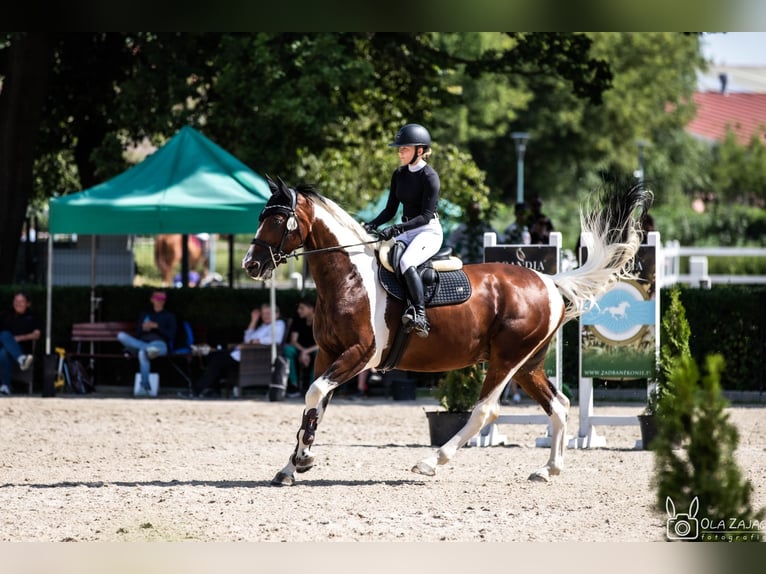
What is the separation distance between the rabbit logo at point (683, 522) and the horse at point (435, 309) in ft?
11.7

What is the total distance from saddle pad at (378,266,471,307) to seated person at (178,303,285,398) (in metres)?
7.50

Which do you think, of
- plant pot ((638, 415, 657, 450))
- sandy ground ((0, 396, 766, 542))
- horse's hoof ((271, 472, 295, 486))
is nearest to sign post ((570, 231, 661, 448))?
plant pot ((638, 415, 657, 450))

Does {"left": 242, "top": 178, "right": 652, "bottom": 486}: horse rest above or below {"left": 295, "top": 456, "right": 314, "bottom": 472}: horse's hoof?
above

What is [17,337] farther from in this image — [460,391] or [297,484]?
[297,484]

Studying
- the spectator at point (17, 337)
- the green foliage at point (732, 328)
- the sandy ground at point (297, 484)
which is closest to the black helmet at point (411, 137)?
the sandy ground at point (297, 484)

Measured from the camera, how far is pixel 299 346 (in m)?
17.8

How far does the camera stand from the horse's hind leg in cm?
1059

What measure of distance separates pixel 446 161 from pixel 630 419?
20897 mm

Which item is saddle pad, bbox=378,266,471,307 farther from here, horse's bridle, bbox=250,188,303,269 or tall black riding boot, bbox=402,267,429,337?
horse's bridle, bbox=250,188,303,269

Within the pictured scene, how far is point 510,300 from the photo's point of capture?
10695 millimetres

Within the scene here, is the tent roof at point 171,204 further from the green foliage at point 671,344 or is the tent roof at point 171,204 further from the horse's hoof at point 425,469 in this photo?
the horse's hoof at point 425,469

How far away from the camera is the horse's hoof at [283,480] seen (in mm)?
9992

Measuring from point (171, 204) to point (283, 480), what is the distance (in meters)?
7.95

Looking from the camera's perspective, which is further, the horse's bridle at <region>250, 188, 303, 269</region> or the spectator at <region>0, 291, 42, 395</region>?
the spectator at <region>0, 291, 42, 395</region>
